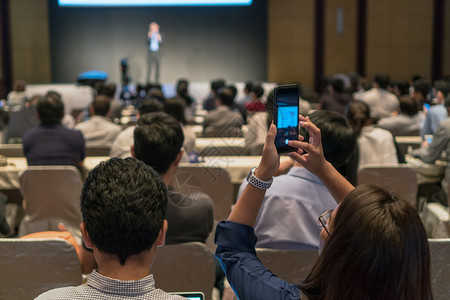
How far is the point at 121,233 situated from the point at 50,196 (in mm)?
2539

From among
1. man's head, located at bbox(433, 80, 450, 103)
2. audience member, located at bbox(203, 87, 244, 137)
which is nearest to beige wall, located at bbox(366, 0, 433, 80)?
man's head, located at bbox(433, 80, 450, 103)

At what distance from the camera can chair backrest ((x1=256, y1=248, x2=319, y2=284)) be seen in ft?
6.70

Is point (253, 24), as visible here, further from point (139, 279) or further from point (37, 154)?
point (139, 279)

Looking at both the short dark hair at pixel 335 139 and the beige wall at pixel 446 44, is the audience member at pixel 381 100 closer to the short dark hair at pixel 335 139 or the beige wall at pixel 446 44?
the beige wall at pixel 446 44

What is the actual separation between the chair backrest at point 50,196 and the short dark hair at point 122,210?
2346 mm

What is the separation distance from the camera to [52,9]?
14.8 m

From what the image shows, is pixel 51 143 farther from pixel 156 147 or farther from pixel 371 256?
pixel 371 256

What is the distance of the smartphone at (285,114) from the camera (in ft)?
4.66

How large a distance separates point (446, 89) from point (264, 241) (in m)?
4.67

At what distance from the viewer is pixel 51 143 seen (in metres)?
4.27

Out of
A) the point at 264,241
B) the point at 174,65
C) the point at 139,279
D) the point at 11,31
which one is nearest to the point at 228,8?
the point at 174,65

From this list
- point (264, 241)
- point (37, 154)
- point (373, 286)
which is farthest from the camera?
point (37, 154)

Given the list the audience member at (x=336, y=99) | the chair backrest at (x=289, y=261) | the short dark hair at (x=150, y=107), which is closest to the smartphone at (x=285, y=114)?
the chair backrest at (x=289, y=261)

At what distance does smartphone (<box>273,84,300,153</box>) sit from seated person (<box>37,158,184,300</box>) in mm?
322
